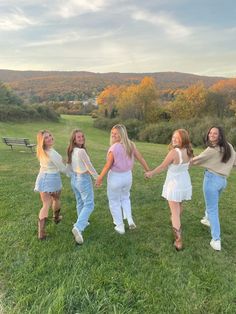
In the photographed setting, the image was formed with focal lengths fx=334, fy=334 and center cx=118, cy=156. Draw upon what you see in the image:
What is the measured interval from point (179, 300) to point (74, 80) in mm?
114891

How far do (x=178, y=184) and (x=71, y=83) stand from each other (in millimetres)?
107231

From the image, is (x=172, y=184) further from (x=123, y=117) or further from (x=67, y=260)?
(x=123, y=117)

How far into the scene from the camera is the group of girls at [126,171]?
5.16m

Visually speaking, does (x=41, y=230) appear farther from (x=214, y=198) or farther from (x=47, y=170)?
(x=214, y=198)

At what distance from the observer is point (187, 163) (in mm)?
5211

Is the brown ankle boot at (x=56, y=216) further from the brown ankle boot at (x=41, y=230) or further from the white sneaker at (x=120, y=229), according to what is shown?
the white sneaker at (x=120, y=229)

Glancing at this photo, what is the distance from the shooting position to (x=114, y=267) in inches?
177

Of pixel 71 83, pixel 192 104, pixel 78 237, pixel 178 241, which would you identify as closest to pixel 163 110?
pixel 192 104

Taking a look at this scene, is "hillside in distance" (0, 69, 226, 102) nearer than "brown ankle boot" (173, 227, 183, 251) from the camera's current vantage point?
No

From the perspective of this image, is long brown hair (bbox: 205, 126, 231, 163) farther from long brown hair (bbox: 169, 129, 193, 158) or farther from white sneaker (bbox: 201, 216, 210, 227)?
white sneaker (bbox: 201, 216, 210, 227)

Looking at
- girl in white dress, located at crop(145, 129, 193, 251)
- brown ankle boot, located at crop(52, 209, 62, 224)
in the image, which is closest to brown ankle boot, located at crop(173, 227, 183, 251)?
girl in white dress, located at crop(145, 129, 193, 251)

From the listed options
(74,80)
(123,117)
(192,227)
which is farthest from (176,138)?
(74,80)

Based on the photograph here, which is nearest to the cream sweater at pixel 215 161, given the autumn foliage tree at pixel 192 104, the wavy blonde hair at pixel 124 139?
the wavy blonde hair at pixel 124 139

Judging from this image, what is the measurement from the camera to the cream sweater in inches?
206
